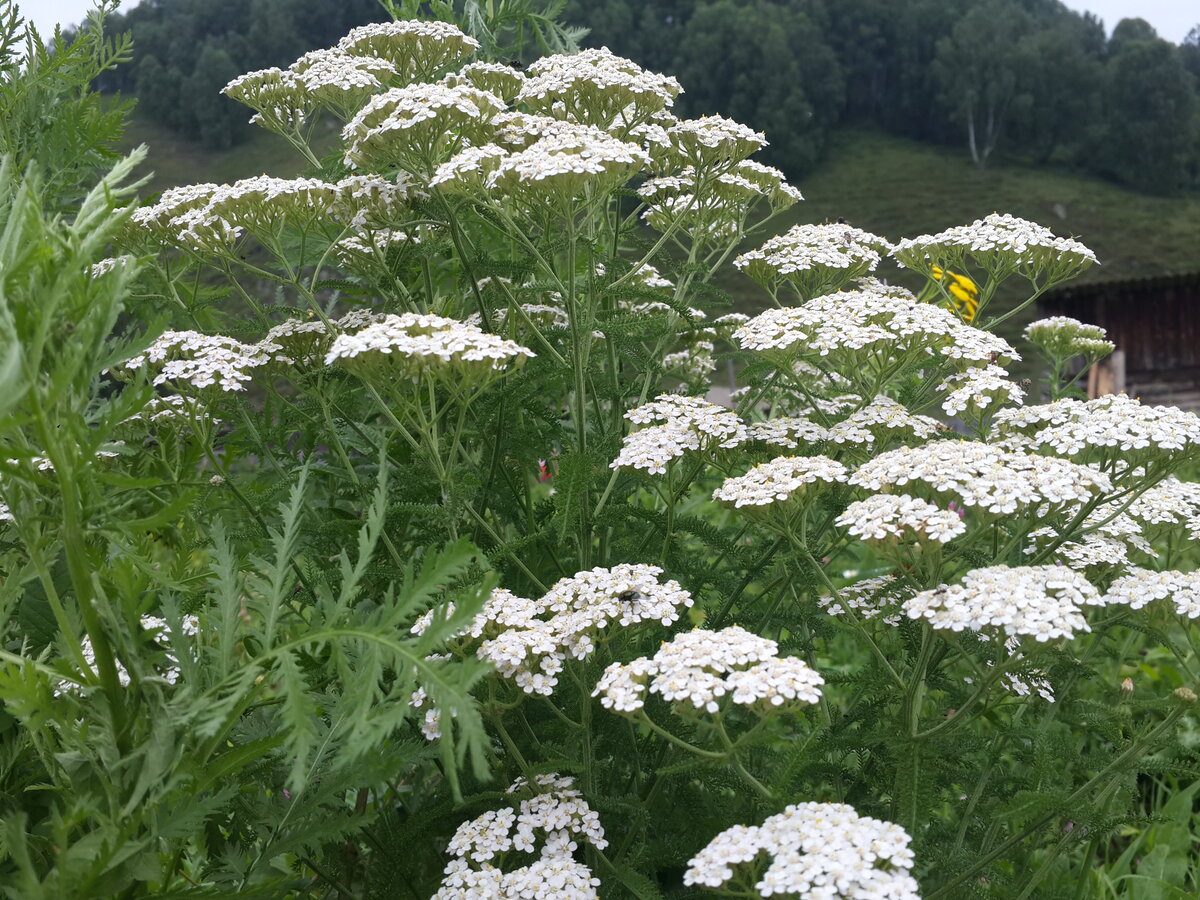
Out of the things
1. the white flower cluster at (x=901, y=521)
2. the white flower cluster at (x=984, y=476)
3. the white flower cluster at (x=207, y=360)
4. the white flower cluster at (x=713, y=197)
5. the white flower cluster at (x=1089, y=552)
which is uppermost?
the white flower cluster at (x=713, y=197)

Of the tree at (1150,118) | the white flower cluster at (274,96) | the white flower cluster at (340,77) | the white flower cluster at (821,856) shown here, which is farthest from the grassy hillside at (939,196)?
the white flower cluster at (821,856)

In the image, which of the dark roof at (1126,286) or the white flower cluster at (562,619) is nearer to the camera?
the white flower cluster at (562,619)

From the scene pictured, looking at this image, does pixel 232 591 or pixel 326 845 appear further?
pixel 326 845

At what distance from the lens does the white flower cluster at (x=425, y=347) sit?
2.10 meters

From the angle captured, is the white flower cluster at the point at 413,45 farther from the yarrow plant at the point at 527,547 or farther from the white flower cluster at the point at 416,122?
the white flower cluster at the point at 416,122

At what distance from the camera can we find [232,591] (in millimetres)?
1861

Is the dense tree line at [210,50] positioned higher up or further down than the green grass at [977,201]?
higher up

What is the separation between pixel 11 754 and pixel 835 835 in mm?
1761

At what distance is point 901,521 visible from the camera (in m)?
2.03

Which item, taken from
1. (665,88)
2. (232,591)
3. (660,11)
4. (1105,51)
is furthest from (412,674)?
(1105,51)

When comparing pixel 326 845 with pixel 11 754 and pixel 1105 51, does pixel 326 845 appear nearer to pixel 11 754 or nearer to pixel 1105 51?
pixel 11 754

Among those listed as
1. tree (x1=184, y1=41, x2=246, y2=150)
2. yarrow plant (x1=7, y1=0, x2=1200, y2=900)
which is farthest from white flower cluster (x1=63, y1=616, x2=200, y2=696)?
tree (x1=184, y1=41, x2=246, y2=150)

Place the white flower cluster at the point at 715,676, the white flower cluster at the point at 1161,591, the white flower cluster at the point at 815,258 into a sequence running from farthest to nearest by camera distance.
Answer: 1. the white flower cluster at the point at 815,258
2. the white flower cluster at the point at 1161,591
3. the white flower cluster at the point at 715,676

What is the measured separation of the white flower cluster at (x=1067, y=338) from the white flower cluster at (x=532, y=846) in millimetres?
2645
